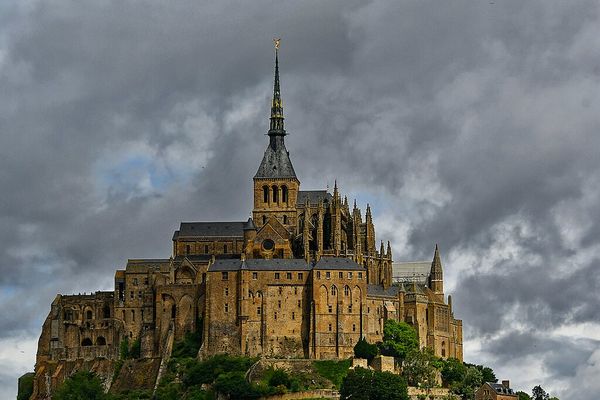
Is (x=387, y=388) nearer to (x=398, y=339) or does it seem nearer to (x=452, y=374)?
(x=398, y=339)

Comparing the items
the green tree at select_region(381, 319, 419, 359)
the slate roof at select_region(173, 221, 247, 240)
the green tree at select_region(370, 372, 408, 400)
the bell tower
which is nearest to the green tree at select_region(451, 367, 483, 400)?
the green tree at select_region(381, 319, 419, 359)

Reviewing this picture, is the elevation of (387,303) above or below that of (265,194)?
below

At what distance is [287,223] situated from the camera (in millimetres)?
166000

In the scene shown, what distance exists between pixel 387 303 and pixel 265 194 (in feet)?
71.5

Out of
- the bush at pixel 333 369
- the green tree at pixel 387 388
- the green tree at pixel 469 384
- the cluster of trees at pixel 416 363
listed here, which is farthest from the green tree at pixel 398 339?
the green tree at pixel 387 388

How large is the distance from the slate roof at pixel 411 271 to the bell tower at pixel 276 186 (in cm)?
1830

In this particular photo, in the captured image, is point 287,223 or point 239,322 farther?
point 287,223

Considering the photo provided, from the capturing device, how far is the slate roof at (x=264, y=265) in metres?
153

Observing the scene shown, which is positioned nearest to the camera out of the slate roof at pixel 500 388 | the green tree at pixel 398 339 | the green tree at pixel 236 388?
the green tree at pixel 236 388

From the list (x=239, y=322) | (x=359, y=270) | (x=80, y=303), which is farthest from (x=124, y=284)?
(x=359, y=270)

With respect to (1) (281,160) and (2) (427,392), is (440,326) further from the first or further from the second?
(1) (281,160)

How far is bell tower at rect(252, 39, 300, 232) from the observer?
16650 centimetres

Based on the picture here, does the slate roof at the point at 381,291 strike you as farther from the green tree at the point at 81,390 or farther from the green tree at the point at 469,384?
the green tree at the point at 81,390

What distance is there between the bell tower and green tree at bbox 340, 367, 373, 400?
1078 inches
